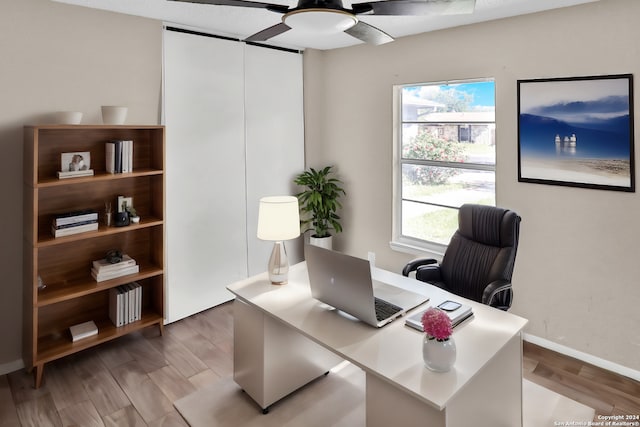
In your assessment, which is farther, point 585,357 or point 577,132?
point 585,357

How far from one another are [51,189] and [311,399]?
2.29 m

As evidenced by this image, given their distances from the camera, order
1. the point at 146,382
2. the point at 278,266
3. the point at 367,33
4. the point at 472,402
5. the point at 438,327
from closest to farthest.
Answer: the point at 438,327, the point at 472,402, the point at 367,33, the point at 278,266, the point at 146,382

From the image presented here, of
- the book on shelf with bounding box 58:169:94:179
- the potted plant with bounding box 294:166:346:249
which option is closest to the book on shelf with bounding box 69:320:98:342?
the book on shelf with bounding box 58:169:94:179

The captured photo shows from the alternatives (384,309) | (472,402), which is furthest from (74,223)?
(472,402)

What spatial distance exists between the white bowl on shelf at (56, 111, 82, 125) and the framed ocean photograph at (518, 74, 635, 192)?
3.18 meters

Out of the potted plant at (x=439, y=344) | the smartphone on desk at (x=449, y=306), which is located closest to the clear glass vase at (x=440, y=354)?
the potted plant at (x=439, y=344)

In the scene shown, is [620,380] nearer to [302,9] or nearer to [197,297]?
[302,9]

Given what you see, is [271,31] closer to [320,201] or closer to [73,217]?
[73,217]

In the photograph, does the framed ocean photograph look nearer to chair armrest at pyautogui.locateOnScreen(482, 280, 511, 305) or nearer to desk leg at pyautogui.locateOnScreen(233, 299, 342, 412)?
chair armrest at pyautogui.locateOnScreen(482, 280, 511, 305)

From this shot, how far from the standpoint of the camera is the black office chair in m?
2.67

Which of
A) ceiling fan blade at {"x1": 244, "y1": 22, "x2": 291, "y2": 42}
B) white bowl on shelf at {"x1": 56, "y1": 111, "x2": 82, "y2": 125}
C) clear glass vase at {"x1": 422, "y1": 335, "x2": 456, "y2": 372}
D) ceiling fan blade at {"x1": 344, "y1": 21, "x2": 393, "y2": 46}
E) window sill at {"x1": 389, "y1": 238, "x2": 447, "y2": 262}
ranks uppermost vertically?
ceiling fan blade at {"x1": 244, "y1": 22, "x2": 291, "y2": 42}

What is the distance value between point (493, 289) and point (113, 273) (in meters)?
2.68

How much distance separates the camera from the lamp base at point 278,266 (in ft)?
8.21

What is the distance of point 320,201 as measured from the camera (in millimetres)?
4355
